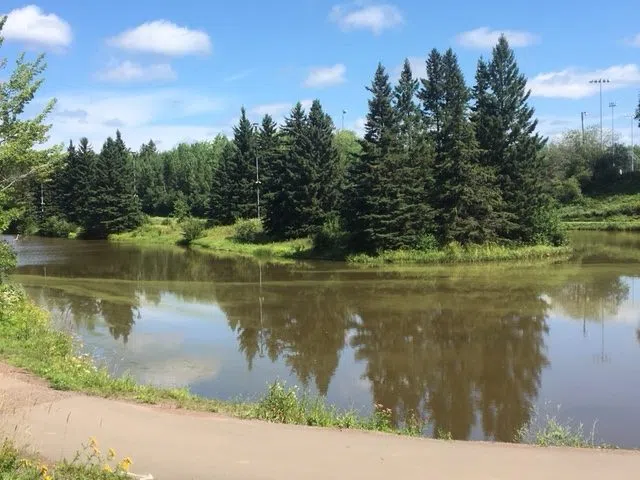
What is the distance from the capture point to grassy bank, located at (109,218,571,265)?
121 ft

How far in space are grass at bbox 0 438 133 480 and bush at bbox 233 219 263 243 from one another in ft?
147

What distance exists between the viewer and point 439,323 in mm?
19641

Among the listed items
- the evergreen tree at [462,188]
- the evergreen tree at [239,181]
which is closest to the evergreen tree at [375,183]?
the evergreen tree at [462,188]

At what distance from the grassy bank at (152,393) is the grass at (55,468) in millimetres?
2951

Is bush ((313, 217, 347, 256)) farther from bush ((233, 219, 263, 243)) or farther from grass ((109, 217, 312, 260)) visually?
bush ((233, 219, 263, 243))

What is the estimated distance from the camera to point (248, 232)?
51906 millimetres

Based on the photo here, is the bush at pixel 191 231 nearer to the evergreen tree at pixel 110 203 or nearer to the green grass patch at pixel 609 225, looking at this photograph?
the evergreen tree at pixel 110 203

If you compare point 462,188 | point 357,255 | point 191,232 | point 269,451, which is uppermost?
point 462,188

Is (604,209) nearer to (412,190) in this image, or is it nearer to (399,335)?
(412,190)

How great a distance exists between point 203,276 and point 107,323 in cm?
1347

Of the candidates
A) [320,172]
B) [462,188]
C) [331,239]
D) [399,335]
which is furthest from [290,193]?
[399,335]

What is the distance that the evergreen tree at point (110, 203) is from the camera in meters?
69.3

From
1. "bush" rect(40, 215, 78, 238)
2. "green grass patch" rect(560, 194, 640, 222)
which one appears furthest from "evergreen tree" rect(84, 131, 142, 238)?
"green grass patch" rect(560, 194, 640, 222)

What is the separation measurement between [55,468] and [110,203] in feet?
223
